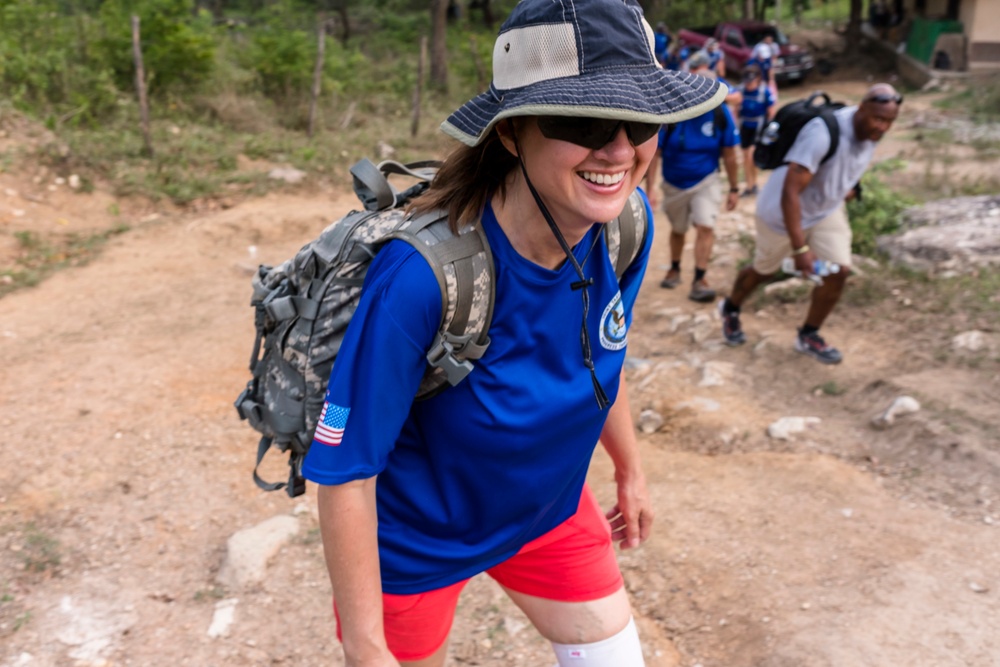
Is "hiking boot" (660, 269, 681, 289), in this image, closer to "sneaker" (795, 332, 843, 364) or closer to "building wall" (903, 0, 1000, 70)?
"sneaker" (795, 332, 843, 364)

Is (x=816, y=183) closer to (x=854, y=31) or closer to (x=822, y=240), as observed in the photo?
(x=822, y=240)

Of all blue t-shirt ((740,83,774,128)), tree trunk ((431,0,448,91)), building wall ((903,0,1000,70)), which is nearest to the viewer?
blue t-shirt ((740,83,774,128))

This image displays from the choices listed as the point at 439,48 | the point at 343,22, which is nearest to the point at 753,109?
the point at 439,48

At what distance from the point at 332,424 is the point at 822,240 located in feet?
14.5

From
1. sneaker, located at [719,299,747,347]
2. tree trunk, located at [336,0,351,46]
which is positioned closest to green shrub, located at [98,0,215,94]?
sneaker, located at [719,299,747,347]

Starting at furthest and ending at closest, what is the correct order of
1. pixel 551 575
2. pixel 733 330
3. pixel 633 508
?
pixel 733 330 < pixel 633 508 < pixel 551 575

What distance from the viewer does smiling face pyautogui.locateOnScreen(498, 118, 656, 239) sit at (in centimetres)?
143

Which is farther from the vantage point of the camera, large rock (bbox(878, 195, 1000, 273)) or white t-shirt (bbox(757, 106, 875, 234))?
large rock (bbox(878, 195, 1000, 273))

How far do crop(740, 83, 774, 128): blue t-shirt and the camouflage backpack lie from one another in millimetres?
8640

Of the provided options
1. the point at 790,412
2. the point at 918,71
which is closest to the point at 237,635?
the point at 790,412

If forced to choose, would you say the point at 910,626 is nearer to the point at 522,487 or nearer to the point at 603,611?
the point at 603,611

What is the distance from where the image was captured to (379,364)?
1391mm

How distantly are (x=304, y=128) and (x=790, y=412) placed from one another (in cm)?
867

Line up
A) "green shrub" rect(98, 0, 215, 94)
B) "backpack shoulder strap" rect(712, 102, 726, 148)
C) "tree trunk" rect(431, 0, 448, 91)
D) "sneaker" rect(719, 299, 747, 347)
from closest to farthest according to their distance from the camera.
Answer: "sneaker" rect(719, 299, 747, 347), "backpack shoulder strap" rect(712, 102, 726, 148), "green shrub" rect(98, 0, 215, 94), "tree trunk" rect(431, 0, 448, 91)
